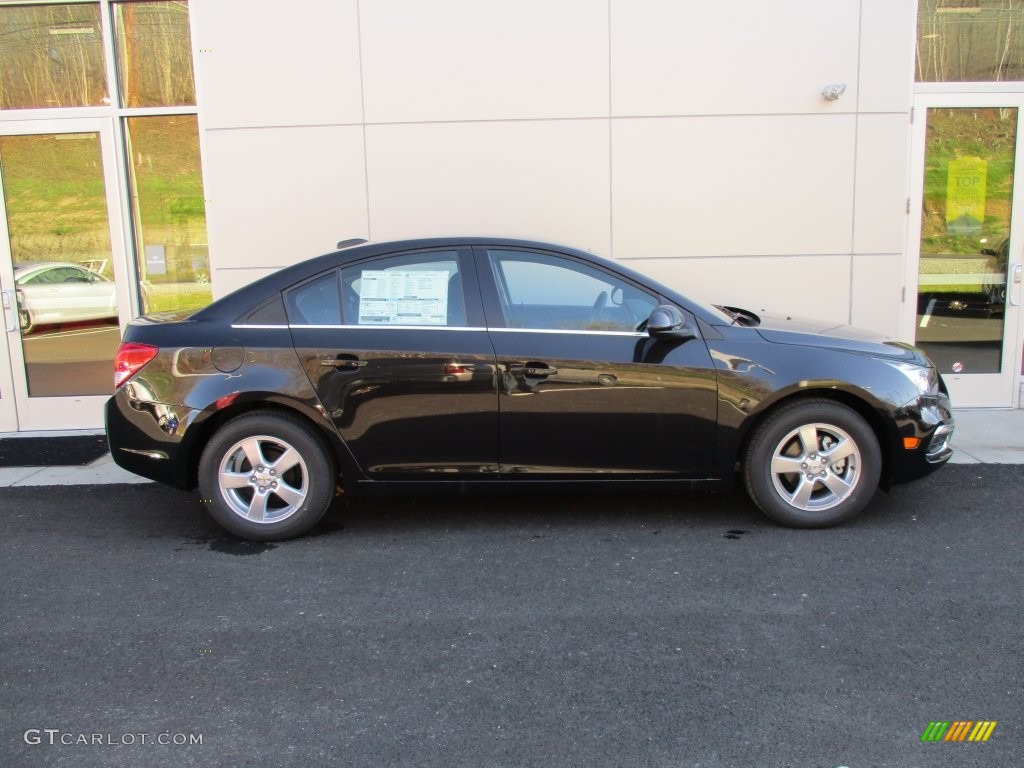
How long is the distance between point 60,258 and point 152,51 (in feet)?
6.44

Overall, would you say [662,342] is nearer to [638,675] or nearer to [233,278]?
[638,675]

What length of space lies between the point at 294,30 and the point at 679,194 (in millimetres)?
3418

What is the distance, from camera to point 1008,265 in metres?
7.38

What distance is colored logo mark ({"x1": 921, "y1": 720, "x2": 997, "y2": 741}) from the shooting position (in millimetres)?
2756

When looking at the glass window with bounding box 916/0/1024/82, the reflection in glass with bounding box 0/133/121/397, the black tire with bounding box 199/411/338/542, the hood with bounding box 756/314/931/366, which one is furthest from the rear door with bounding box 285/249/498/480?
the glass window with bounding box 916/0/1024/82

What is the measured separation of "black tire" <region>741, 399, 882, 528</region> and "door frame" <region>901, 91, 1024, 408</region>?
3370mm

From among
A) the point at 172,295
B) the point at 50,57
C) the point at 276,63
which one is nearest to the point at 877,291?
the point at 276,63

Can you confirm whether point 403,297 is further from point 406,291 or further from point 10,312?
point 10,312

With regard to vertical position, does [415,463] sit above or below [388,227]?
below

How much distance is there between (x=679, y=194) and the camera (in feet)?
23.4

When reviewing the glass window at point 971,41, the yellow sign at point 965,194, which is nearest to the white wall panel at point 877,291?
the yellow sign at point 965,194

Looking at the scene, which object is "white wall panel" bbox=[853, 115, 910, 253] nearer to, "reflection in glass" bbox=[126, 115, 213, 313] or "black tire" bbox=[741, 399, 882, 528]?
"black tire" bbox=[741, 399, 882, 528]

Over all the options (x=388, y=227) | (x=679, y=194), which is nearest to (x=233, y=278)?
(x=388, y=227)

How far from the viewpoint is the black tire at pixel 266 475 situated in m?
4.55
